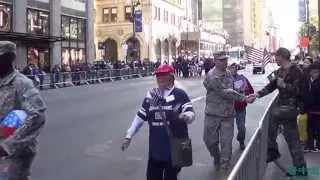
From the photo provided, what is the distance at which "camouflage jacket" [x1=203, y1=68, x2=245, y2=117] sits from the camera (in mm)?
8867

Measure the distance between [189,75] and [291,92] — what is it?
44925 millimetres

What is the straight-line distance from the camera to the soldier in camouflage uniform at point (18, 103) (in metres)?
4.53

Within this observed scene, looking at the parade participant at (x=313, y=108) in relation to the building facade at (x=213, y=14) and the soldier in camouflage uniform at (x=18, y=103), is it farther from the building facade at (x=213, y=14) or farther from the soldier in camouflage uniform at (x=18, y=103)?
the building facade at (x=213, y=14)

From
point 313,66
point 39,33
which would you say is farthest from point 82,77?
point 313,66

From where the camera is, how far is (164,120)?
5879mm

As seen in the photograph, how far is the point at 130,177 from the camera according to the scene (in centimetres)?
873

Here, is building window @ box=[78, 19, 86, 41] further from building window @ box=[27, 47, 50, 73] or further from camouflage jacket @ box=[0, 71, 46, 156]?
camouflage jacket @ box=[0, 71, 46, 156]

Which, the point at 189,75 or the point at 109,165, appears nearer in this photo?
the point at 109,165

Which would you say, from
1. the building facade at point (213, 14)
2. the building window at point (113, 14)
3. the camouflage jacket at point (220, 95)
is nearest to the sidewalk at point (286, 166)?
the camouflage jacket at point (220, 95)

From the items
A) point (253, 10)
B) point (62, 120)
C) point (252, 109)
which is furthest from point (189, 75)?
point (253, 10)

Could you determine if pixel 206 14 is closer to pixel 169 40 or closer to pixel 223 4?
pixel 223 4

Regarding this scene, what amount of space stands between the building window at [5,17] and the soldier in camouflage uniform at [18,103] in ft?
120

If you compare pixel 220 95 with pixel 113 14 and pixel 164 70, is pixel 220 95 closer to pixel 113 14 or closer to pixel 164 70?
pixel 164 70

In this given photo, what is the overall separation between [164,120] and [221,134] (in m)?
3.19
